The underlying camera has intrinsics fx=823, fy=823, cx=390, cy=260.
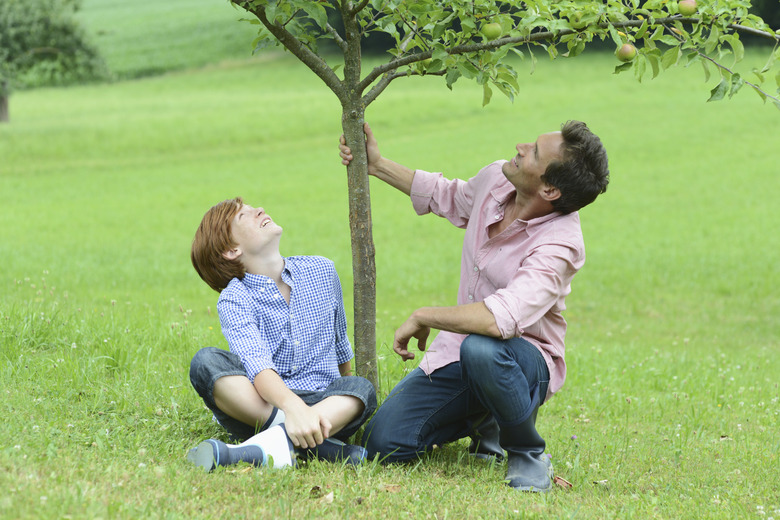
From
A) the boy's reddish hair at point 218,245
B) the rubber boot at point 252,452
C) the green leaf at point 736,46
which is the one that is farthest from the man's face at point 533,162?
the rubber boot at point 252,452

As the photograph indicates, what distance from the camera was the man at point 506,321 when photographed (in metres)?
3.60

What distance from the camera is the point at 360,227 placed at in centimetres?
424

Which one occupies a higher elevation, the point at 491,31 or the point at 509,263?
the point at 491,31

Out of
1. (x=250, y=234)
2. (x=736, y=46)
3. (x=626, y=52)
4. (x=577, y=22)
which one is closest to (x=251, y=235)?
(x=250, y=234)

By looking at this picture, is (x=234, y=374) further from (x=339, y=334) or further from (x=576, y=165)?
(x=576, y=165)

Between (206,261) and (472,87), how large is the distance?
32.4 meters

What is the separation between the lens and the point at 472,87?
35188mm

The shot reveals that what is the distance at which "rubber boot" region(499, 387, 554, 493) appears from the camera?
12.2 ft

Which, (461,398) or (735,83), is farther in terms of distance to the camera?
(461,398)

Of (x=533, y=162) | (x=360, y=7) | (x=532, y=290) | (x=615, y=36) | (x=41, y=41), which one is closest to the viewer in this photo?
(x=615, y=36)

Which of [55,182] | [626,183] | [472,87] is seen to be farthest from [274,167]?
[472,87]

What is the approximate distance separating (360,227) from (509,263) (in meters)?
0.82

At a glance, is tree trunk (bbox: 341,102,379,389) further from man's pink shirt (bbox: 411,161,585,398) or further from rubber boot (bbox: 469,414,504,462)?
rubber boot (bbox: 469,414,504,462)

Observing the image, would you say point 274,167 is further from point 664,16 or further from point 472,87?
point 664,16
